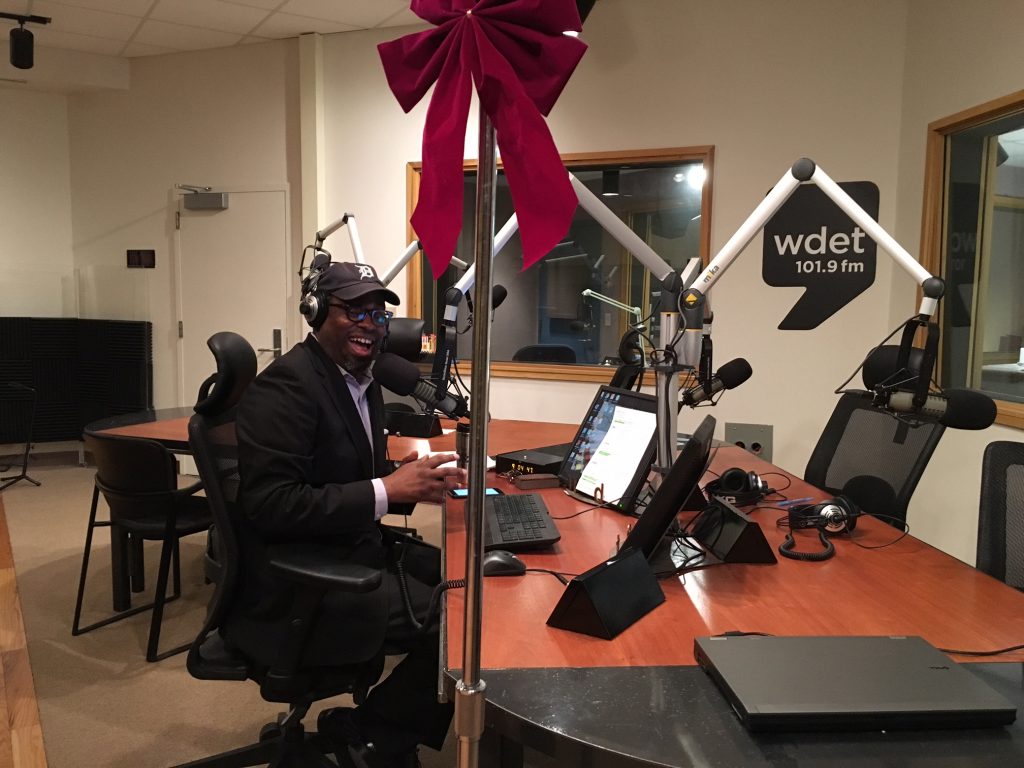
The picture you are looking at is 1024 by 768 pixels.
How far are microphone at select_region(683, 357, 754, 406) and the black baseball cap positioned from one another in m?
0.83

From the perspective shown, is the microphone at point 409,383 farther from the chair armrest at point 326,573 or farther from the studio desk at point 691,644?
the chair armrest at point 326,573

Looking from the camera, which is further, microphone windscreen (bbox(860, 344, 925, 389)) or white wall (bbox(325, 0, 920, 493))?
white wall (bbox(325, 0, 920, 493))

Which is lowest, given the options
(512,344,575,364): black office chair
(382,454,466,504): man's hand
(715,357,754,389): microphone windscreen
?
(382,454,466,504): man's hand

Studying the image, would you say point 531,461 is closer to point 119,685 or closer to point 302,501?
point 302,501

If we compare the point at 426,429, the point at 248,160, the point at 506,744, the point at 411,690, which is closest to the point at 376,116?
the point at 248,160

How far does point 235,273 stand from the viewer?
5316mm

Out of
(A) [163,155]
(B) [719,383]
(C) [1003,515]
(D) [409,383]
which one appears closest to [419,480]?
(D) [409,383]

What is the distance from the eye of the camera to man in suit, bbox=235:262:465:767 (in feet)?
5.16

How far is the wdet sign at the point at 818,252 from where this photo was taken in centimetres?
388

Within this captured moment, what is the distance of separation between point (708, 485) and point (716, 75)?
9.56ft

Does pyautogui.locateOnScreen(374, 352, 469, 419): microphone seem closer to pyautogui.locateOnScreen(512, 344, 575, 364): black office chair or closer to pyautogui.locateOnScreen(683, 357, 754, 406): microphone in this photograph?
pyautogui.locateOnScreen(683, 357, 754, 406): microphone

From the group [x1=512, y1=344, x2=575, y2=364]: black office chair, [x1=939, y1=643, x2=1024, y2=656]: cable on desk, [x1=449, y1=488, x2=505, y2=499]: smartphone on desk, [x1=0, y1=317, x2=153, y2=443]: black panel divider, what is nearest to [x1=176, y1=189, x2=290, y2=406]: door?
[x1=0, y1=317, x2=153, y2=443]: black panel divider

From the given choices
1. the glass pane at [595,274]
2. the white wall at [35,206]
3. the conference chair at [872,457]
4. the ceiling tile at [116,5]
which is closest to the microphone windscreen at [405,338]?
the conference chair at [872,457]

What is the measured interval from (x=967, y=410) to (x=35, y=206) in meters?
6.52
